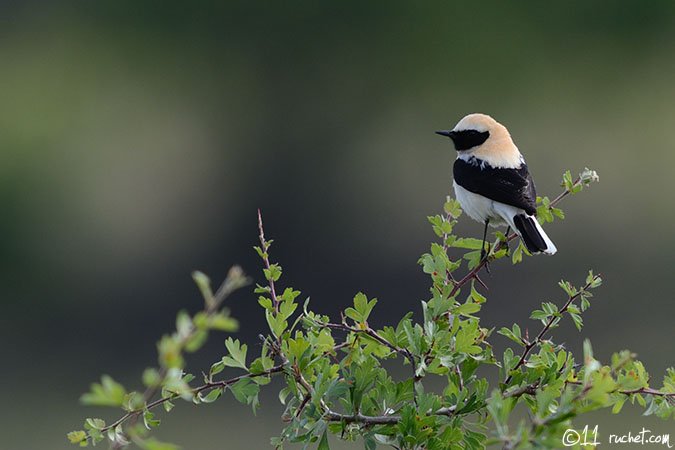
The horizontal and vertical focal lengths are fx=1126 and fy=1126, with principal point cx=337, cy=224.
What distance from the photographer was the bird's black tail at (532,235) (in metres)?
3.86

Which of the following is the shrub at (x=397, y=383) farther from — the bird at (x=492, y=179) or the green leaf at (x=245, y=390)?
the bird at (x=492, y=179)

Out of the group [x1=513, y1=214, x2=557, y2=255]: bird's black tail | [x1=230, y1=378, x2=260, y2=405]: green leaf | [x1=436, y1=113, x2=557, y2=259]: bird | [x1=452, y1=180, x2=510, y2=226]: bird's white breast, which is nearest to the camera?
[x1=230, y1=378, x2=260, y2=405]: green leaf

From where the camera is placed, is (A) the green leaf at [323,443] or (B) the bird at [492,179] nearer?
(A) the green leaf at [323,443]

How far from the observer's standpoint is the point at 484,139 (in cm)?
502

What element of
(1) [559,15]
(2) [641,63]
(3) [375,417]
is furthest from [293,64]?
(3) [375,417]

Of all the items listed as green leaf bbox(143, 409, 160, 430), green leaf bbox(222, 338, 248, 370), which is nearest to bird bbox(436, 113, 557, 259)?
green leaf bbox(222, 338, 248, 370)

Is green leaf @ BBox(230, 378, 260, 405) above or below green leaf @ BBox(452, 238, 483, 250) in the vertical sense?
Result: below

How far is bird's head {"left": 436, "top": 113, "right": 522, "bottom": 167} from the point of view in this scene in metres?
4.93

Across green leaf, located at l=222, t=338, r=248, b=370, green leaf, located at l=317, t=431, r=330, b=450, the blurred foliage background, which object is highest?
the blurred foliage background

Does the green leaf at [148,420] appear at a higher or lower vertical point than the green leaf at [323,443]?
higher

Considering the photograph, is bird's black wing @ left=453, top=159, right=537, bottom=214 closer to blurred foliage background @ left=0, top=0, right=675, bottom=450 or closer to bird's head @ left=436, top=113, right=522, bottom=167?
bird's head @ left=436, top=113, right=522, bottom=167

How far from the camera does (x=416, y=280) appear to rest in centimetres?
1234

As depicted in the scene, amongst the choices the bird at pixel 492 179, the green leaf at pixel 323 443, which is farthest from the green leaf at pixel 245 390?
the bird at pixel 492 179

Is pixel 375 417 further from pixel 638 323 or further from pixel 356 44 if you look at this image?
pixel 356 44
